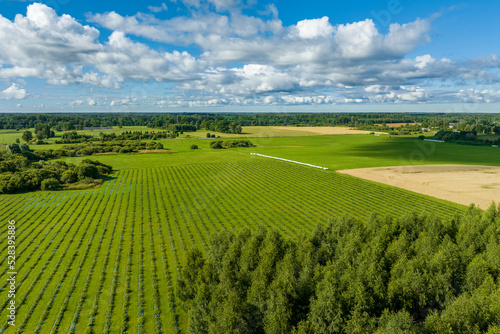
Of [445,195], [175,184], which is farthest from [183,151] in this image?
[445,195]

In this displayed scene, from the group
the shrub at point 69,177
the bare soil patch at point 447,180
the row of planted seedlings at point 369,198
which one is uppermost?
the shrub at point 69,177

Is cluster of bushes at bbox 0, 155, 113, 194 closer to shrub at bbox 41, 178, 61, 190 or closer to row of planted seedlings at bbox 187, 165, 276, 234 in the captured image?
shrub at bbox 41, 178, 61, 190

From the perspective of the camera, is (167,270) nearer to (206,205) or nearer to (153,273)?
(153,273)

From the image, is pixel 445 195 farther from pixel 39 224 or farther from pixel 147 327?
pixel 39 224

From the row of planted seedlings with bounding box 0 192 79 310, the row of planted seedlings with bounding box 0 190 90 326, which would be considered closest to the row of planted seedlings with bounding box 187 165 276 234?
the row of planted seedlings with bounding box 0 190 90 326

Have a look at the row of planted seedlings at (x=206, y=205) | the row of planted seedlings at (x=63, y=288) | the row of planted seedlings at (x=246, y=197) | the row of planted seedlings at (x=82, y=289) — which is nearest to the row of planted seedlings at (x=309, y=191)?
the row of planted seedlings at (x=246, y=197)

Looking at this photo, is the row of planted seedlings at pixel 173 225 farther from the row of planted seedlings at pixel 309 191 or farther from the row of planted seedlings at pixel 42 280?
the row of planted seedlings at pixel 309 191

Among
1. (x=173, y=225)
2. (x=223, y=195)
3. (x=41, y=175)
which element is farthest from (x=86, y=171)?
(x=173, y=225)

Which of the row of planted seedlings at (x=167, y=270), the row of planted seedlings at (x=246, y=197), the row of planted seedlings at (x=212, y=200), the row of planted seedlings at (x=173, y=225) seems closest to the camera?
the row of planted seedlings at (x=167, y=270)
